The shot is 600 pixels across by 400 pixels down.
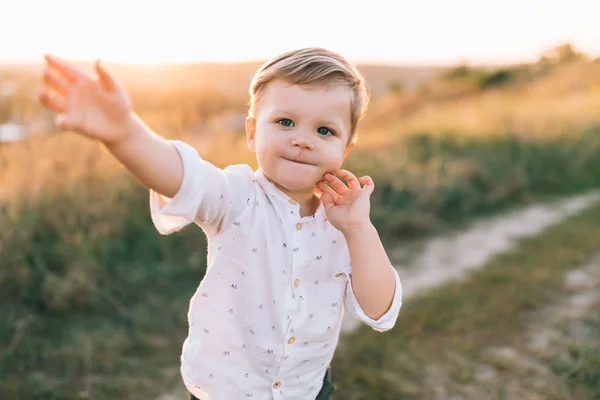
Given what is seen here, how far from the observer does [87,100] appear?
3.74ft

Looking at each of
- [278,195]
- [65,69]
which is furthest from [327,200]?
[65,69]

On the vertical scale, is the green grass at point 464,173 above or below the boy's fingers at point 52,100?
below

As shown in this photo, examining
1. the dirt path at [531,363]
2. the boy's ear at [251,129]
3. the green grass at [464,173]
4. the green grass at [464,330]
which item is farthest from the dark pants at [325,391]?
the green grass at [464,173]

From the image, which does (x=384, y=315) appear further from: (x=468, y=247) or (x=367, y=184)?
(x=468, y=247)

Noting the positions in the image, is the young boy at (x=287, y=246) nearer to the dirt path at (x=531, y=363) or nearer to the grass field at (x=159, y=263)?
the grass field at (x=159, y=263)

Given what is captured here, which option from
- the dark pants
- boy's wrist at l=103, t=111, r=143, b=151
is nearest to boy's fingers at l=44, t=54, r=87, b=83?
boy's wrist at l=103, t=111, r=143, b=151

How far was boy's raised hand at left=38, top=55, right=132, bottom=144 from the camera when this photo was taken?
111cm

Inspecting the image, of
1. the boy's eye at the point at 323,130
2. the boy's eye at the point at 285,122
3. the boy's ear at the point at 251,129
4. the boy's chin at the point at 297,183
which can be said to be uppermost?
the boy's eye at the point at 285,122

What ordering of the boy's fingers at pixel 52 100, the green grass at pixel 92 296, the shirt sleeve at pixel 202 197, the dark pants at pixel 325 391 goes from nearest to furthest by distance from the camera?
the boy's fingers at pixel 52 100 < the shirt sleeve at pixel 202 197 < the dark pants at pixel 325 391 < the green grass at pixel 92 296

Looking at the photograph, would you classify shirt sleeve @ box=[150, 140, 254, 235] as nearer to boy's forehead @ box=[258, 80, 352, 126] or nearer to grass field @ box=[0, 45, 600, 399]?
boy's forehead @ box=[258, 80, 352, 126]

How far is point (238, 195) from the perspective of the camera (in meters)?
1.55

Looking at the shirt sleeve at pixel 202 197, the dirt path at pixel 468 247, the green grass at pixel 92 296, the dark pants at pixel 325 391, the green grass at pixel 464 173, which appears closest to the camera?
the shirt sleeve at pixel 202 197

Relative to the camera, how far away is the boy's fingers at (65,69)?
112cm

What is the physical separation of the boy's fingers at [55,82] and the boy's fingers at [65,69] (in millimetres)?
15
